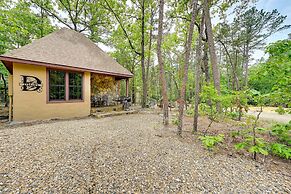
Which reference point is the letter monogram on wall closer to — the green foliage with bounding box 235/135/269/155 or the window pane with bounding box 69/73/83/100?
the window pane with bounding box 69/73/83/100

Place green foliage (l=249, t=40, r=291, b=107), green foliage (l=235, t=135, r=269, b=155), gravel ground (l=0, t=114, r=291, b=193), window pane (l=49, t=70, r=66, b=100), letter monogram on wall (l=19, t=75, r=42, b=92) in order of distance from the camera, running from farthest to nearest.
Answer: window pane (l=49, t=70, r=66, b=100), letter monogram on wall (l=19, t=75, r=42, b=92), green foliage (l=249, t=40, r=291, b=107), green foliage (l=235, t=135, r=269, b=155), gravel ground (l=0, t=114, r=291, b=193)

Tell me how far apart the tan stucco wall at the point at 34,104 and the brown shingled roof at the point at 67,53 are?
506 millimetres

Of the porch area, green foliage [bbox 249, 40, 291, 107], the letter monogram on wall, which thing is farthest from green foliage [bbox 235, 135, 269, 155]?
the letter monogram on wall

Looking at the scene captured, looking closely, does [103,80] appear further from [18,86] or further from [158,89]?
[158,89]

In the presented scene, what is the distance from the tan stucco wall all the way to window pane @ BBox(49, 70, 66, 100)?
1.02ft

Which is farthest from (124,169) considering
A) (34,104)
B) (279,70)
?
(34,104)

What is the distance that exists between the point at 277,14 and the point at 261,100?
44.1ft

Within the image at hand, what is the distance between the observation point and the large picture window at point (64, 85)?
22.3ft

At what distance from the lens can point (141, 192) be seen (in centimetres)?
193

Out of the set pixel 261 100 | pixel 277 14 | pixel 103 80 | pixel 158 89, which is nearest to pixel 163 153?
pixel 261 100

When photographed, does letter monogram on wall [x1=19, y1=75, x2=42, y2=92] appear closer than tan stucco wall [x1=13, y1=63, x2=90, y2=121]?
No

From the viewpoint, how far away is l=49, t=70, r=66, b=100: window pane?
6.75 meters

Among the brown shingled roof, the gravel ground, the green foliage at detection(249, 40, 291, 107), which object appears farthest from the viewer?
the brown shingled roof

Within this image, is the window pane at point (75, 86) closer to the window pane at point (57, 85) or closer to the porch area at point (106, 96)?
the window pane at point (57, 85)
